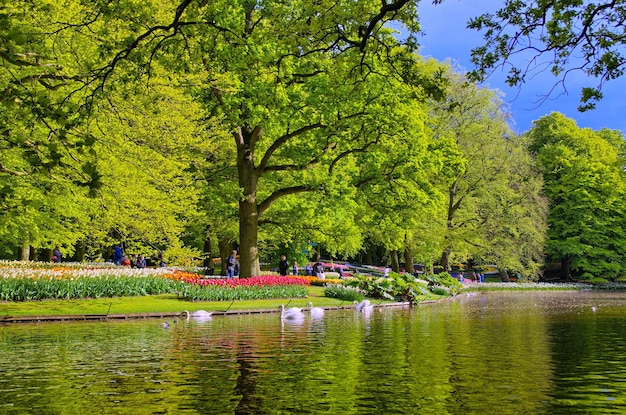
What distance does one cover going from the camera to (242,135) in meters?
31.0

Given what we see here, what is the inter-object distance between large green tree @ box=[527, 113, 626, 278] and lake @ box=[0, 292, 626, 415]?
162 ft

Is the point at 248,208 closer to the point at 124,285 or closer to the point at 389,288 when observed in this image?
the point at 124,285

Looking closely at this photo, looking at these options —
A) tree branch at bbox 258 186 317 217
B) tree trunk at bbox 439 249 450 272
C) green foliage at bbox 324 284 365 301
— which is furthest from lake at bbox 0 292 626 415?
tree trunk at bbox 439 249 450 272

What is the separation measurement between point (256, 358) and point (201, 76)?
49.6ft

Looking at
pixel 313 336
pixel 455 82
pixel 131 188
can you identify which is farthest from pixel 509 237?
pixel 313 336

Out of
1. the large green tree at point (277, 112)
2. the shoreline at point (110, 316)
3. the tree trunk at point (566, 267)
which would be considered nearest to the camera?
the shoreline at point (110, 316)

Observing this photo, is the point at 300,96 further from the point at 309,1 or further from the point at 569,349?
the point at 569,349

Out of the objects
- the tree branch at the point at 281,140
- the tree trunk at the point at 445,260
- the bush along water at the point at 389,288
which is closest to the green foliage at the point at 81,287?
the tree branch at the point at 281,140

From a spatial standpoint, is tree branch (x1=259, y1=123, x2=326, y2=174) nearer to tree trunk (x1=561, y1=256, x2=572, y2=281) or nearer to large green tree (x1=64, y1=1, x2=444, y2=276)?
large green tree (x1=64, y1=1, x2=444, y2=276)

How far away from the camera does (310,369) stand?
9.88 meters

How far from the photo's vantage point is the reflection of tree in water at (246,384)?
718cm

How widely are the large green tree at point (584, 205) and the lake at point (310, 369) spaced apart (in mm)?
49496

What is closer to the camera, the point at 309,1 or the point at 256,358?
the point at 256,358

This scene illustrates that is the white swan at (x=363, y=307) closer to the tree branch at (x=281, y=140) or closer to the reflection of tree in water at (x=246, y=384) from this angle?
the tree branch at (x=281, y=140)
